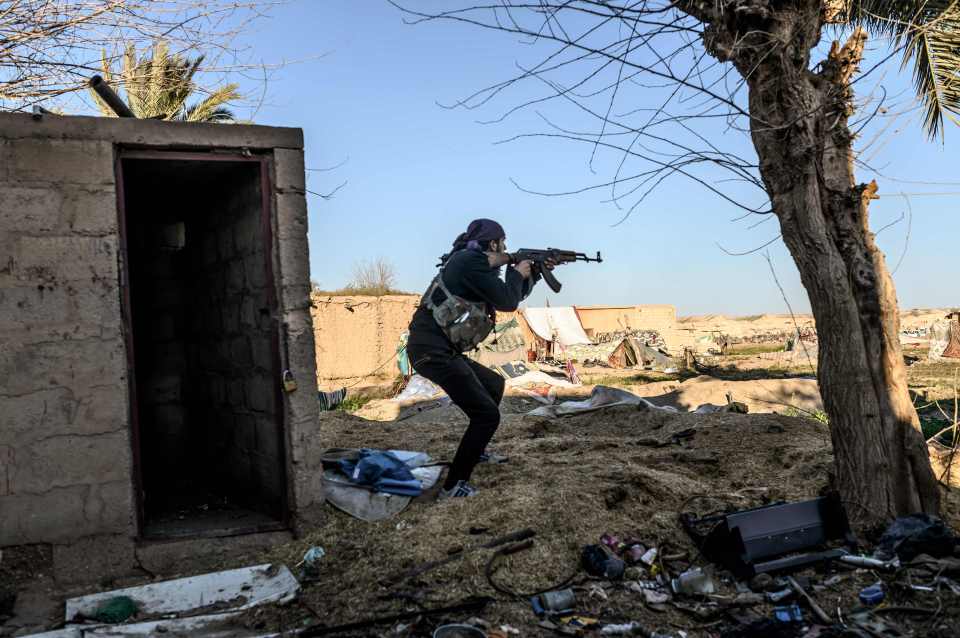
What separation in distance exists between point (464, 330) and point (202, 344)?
91.0 inches

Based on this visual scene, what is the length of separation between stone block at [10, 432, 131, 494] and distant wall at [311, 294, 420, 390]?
11.9m

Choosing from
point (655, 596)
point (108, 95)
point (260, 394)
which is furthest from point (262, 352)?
point (655, 596)

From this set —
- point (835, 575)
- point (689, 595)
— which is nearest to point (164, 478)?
point (689, 595)

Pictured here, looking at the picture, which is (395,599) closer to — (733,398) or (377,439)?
(377,439)

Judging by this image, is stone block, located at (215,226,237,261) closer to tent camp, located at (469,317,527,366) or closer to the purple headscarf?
the purple headscarf

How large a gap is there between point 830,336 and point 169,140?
362 centimetres

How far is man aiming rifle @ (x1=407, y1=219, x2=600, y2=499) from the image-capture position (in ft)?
14.9

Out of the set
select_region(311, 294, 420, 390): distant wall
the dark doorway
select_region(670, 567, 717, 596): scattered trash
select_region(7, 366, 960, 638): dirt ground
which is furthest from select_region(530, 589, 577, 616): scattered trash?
select_region(311, 294, 420, 390): distant wall

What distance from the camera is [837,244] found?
13.2ft

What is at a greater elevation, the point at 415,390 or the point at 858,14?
the point at 858,14

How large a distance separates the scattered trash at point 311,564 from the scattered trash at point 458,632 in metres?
1.05

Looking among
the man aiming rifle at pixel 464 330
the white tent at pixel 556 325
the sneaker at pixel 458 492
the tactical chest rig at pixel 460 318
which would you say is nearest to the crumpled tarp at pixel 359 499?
the sneaker at pixel 458 492

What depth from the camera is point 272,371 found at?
14.0 ft

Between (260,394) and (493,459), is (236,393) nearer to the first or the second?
(260,394)
